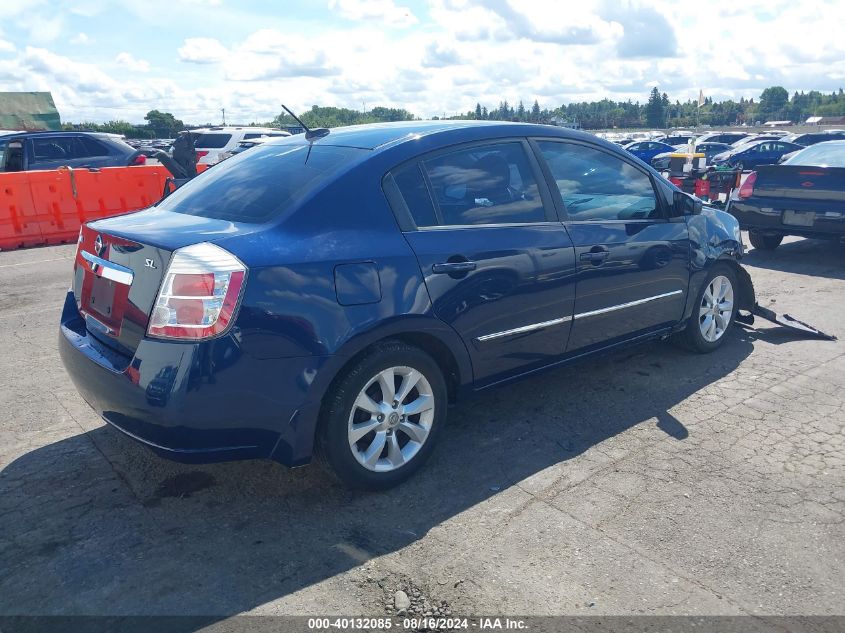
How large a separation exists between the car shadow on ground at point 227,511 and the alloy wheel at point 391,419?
19 centimetres

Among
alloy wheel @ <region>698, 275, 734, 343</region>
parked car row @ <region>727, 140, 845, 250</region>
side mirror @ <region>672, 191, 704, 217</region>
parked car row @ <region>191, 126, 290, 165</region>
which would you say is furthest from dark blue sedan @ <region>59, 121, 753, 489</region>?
parked car row @ <region>191, 126, 290, 165</region>

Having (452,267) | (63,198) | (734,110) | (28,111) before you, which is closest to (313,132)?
(452,267)

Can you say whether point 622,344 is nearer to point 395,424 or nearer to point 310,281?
point 395,424

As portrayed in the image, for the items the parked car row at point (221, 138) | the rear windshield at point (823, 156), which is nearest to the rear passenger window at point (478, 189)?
the rear windshield at point (823, 156)

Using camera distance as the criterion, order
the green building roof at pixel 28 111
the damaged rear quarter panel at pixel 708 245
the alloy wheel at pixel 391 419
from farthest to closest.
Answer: the green building roof at pixel 28 111 < the damaged rear quarter panel at pixel 708 245 < the alloy wheel at pixel 391 419

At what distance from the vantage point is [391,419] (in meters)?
3.51

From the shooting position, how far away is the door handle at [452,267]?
140 inches

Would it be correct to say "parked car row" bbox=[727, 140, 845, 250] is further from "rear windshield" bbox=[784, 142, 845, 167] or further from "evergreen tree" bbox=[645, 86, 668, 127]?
"evergreen tree" bbox=[645, 86, 668, 127]

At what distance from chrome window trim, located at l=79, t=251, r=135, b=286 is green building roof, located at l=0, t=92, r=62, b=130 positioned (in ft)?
141

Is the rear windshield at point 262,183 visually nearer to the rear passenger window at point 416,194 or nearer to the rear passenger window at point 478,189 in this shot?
the rear passenger window at point 416,194

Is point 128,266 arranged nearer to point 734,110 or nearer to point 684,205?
point 684,205

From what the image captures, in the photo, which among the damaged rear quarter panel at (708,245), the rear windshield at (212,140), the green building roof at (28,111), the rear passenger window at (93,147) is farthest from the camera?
the green building roof at (28,111)

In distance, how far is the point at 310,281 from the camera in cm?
315

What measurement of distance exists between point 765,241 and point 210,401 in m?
9.20
